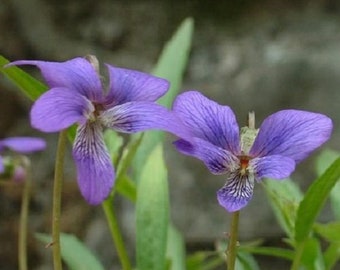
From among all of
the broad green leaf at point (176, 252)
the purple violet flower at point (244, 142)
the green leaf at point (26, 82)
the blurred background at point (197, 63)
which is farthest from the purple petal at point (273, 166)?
the blurred background at point (197, 63)

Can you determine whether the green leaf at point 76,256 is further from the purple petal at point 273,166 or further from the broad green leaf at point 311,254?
the purple petal at point 273,166

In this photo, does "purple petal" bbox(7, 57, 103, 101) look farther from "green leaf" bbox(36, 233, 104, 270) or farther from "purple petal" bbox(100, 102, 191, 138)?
"green leaf" bbox(36, 233, 104, 270)

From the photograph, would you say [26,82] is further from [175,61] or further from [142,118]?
[175,61]

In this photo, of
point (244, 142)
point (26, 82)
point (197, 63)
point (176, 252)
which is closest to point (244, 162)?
point (244, 142)

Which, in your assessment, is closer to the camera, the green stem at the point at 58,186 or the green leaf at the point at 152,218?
the green stem at the point at 58,186

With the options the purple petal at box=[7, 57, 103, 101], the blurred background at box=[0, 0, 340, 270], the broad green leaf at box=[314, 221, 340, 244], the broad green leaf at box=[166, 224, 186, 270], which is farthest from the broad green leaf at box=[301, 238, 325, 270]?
the blurred background at box=[0, 0, 340, 270]

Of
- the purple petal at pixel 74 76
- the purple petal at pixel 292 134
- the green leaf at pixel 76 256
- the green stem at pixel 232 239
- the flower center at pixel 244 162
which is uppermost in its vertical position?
the purple petal at pixel 74 76
